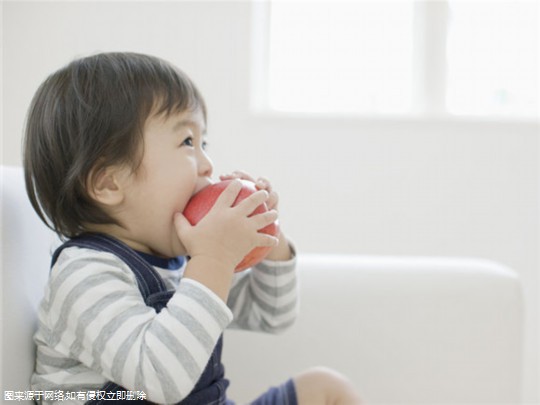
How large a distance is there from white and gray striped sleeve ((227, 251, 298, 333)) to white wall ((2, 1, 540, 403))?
967 millimetres

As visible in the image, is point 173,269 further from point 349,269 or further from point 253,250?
point 349,269

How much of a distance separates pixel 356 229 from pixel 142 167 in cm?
128

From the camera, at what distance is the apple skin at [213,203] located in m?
0.85

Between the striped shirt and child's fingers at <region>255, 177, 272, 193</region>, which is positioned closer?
the striped shirt

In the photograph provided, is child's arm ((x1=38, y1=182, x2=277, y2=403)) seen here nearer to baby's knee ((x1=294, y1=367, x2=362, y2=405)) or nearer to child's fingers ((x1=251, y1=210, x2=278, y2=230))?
child's fingers ((x1=251, y1=210, x2=278, y2=230))

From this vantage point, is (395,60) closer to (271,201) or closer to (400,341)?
(400,341)

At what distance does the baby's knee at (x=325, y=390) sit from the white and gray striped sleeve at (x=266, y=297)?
101 mm

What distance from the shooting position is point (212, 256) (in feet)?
2.62

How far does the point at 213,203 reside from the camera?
846 mm

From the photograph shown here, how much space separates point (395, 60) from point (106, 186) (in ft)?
5.16

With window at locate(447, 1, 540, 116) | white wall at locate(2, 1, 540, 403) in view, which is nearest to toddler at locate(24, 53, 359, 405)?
white wall at locate(2, 1, 540, 403)

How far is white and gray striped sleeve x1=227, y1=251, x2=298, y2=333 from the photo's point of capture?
102 cm

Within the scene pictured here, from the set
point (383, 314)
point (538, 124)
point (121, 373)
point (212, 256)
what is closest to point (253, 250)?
point (212, 256)

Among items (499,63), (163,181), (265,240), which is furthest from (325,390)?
(499,63)
